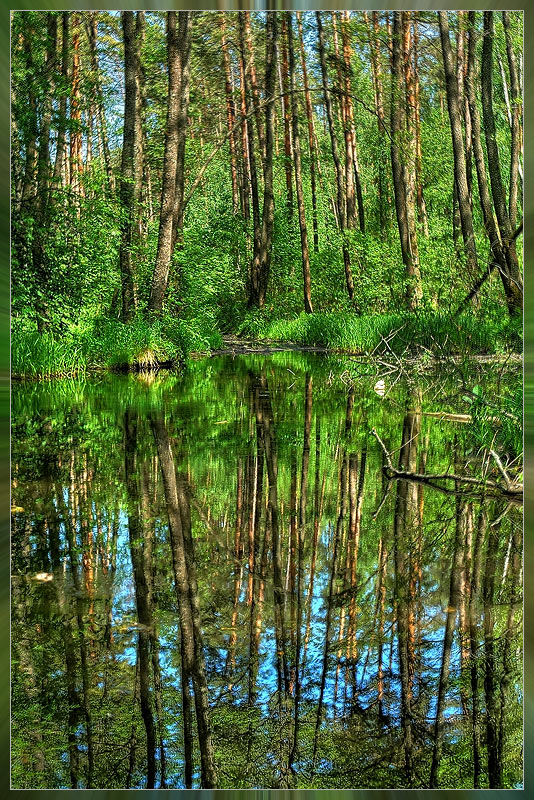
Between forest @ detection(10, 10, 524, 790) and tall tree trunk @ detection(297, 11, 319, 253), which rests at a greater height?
tall tree trunk @ detection(297, 11, 319, 253)

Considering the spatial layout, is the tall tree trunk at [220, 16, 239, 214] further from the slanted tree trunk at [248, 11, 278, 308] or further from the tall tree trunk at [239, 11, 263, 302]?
the slanted tree trunk at [248, 11, 278, 308]

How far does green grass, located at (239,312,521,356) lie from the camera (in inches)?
217

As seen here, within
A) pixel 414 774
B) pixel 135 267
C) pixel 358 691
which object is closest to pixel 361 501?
pixel 358 691

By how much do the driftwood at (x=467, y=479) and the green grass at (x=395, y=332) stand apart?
133 cm

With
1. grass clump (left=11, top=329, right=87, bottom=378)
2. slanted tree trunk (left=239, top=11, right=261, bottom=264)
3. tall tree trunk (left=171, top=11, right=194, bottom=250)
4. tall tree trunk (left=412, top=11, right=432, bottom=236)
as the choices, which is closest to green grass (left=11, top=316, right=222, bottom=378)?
grass clump (left=11, top=329, right=87, bottom=378)

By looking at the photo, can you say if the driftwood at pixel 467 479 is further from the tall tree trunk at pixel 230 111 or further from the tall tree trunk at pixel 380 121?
the tall tree trunk at pixel 230 111

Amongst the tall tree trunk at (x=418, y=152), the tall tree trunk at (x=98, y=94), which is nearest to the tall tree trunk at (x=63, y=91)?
the tall tree trunk at (x=98, y=94)

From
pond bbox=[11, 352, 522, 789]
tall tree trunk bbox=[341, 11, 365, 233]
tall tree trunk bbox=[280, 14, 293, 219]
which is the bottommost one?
pond bbox=[11, 352, 522, 789]

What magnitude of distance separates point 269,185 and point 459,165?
6.26 metres

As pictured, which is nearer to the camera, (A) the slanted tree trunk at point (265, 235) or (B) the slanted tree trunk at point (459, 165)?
(B) the slanted tree trunk at point (459, 165)

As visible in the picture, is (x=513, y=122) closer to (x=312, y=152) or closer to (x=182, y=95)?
(x=182, y=95)

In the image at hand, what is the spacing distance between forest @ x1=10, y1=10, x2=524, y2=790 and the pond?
1 cm

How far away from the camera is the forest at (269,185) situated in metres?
6.62

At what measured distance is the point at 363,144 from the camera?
9391mm
